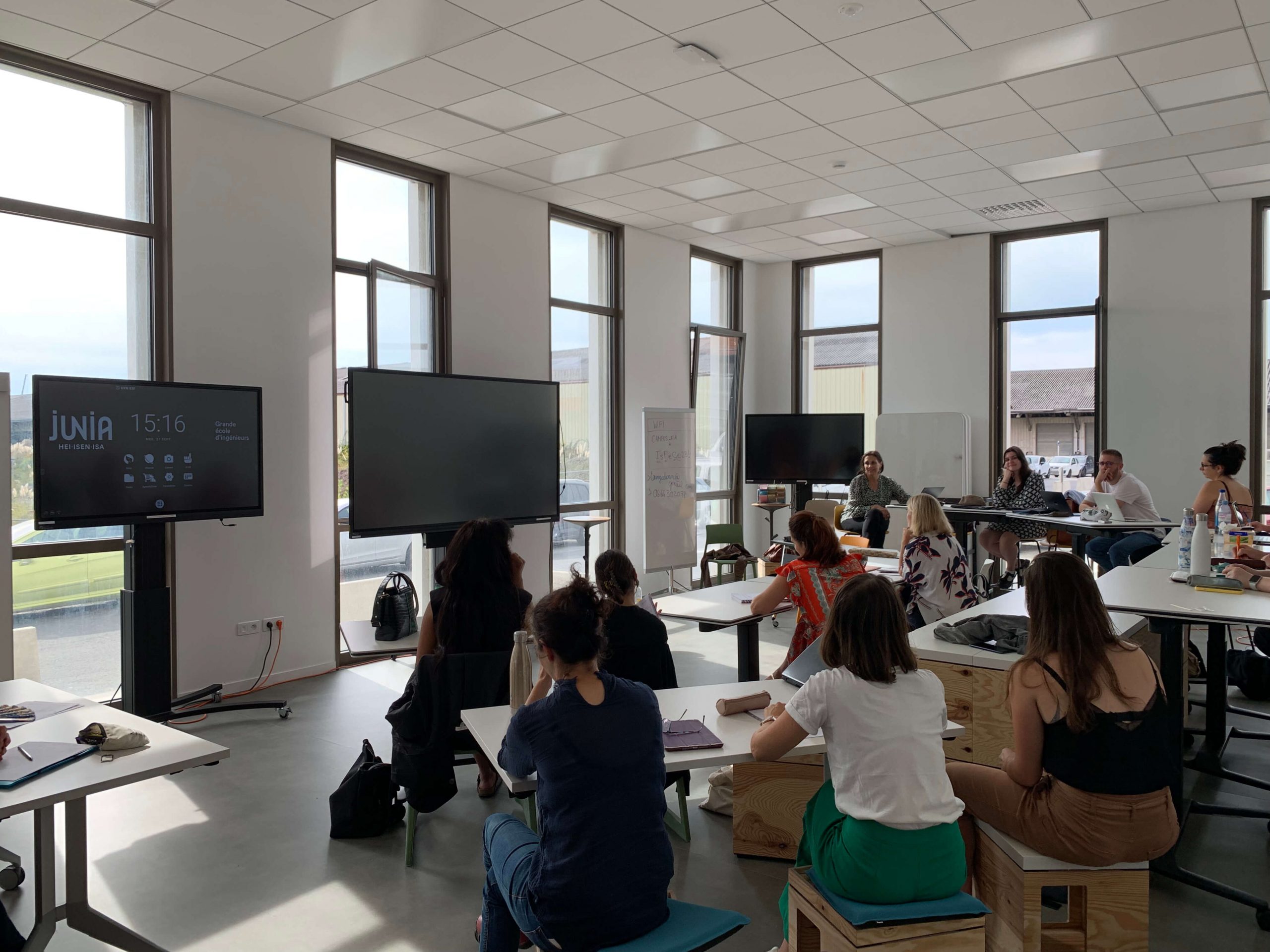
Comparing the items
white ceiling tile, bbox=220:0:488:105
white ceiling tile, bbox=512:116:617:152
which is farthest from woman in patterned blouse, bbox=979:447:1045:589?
white ceiling tile, bbox=220:0:488:105

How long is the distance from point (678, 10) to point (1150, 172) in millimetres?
4536

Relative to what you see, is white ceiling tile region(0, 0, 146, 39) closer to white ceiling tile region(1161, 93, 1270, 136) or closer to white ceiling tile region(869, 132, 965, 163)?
white ceiling tile region(869, 132, 965, 163)

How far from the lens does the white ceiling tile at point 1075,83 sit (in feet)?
15.9

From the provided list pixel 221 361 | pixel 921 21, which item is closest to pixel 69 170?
pixel 221 361

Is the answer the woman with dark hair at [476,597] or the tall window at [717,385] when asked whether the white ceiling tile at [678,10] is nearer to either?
the woman with dark hair at [476,597]

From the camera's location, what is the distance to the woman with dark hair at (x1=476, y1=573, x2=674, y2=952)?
1.92 m

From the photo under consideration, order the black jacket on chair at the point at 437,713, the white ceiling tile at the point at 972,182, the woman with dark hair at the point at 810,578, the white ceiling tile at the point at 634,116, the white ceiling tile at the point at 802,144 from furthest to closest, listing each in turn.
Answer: the white ceiling tile at the point at 972,182, the white ceiling tile at the point at 802,144, the white ceiling tile at the point at 634,116, the woman with dark hair at the point at 810,578, the black jacket on chair at the point at 437,713

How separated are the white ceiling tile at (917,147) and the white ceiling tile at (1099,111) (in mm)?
641

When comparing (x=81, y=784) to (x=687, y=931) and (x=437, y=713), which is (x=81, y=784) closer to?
(x=437, y=713)

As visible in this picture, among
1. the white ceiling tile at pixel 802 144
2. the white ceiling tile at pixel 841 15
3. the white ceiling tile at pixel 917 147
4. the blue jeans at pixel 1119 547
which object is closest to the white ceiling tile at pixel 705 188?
the white ceiling tile at pixel 802 144

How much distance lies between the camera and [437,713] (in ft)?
10.6

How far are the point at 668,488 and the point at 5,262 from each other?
544 cm

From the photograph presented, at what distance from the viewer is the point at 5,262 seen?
15.1 feet

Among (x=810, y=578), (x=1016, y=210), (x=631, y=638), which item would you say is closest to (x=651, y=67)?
(x=810, y=578)
